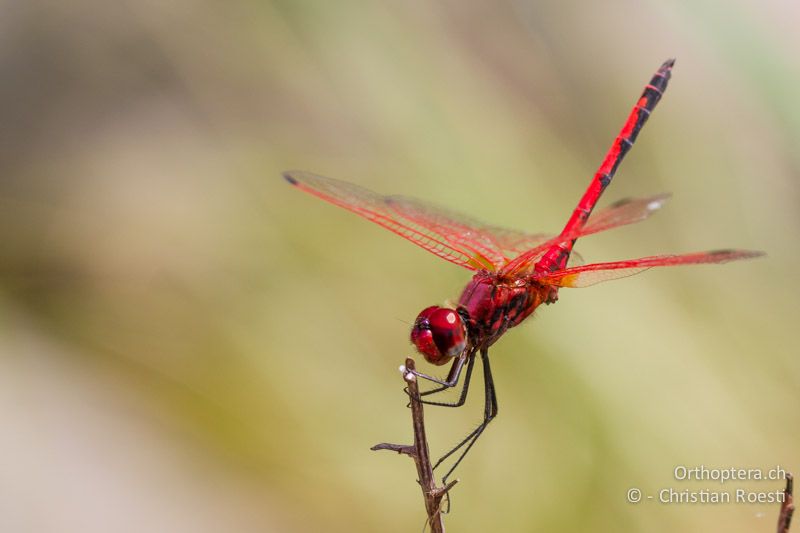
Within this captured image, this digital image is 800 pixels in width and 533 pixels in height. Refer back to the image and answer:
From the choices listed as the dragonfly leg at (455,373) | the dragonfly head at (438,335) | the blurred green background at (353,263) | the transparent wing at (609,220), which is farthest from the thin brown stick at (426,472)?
the blurred green background at (353,263)

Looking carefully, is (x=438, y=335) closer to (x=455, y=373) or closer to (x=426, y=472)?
(x=455, y=373)

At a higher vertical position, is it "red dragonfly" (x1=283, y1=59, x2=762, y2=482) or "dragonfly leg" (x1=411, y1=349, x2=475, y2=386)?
"red dragonfly" (x1=283, y1=59, x2=762, y2=482)

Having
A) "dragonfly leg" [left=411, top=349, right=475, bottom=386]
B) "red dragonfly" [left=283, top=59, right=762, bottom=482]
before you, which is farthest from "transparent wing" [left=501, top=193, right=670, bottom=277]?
"dragonfly leg" [left=411, top=349, right=475, bottom=386]

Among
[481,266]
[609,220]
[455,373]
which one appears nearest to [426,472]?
[455,373]

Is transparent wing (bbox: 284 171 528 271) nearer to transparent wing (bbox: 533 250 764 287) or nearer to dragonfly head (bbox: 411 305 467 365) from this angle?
transparent wing (bbox: 533 250 764 287)

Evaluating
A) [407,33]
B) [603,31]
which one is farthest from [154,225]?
[603,31]

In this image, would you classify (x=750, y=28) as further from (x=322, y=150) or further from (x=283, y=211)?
(x=283, y=211)
